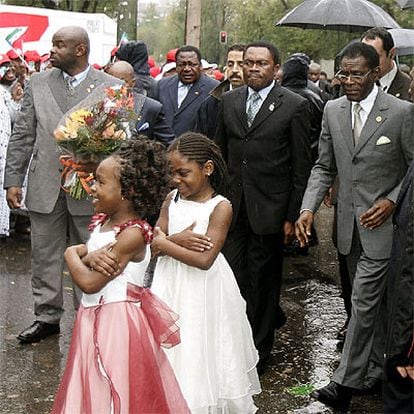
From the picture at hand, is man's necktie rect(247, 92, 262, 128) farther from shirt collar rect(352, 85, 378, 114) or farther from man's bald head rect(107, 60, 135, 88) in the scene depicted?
man's bald head rect(107, 60, 135, 88)

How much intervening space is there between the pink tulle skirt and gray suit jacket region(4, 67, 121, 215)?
2.33m

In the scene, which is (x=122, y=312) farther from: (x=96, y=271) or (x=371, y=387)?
(x=371, y=387)

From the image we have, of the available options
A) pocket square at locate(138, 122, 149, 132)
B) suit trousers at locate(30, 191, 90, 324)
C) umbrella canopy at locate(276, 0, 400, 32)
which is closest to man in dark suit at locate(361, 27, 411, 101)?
pocket square at locate(138, 122, 149, 132)

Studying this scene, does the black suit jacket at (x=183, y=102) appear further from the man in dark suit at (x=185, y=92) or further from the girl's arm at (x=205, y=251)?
the girl's arm at (x=205, y=251)

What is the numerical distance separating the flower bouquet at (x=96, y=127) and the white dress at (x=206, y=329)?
2.05ft

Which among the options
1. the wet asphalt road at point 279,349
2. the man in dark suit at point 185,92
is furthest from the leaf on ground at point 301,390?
the man in dark suit at point 185,92

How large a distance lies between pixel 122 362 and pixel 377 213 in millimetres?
1970

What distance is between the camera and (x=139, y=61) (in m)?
8.73

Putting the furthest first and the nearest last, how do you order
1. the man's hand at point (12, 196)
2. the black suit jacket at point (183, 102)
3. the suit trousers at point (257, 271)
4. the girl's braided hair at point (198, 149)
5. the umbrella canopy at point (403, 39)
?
the umbrella canopy at point (403, 39), the black suit jacket at point (183, 102), the man's hand at point (12, 196), the suit trousers at point (257, 271), the girl's braided hair at point (198, 149)

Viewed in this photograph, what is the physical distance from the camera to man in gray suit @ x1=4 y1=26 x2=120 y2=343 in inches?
254

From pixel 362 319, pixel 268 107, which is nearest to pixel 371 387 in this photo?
pixel 362 319

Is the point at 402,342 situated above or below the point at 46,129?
below

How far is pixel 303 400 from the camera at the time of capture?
564cm

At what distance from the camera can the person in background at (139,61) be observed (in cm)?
859
